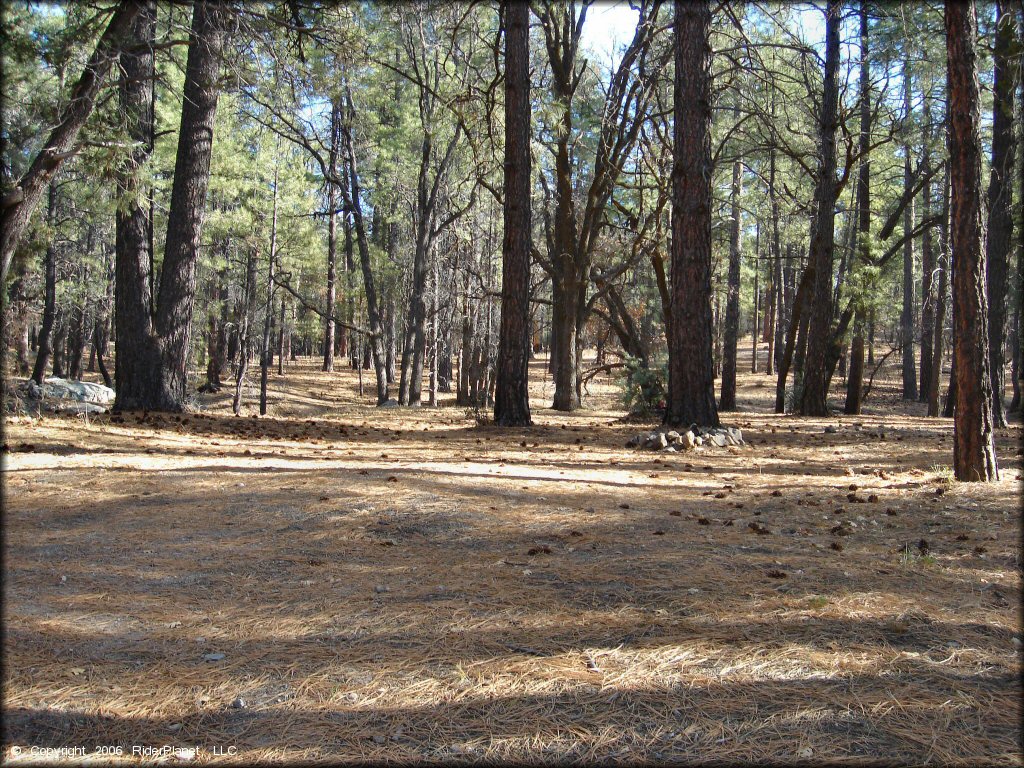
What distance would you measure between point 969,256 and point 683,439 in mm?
3374

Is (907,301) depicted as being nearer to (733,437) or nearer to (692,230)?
(692,230)

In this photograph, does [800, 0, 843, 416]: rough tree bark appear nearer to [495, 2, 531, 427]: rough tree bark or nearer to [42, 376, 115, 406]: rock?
[495, 2, 531, 427]: rough tree bark

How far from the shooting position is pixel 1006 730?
2.03 meters

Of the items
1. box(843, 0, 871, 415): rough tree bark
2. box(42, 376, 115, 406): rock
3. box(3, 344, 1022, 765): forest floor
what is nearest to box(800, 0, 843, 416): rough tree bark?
box(843, 0, 871, 415): rough tree bark

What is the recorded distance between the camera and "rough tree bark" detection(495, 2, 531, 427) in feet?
32.6

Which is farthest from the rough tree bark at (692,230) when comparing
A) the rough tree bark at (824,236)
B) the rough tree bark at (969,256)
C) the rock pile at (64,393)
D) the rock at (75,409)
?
the rock pile at (64,393)

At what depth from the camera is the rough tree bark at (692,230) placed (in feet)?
27.5

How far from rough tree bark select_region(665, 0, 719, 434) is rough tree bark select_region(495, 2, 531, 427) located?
7.76 ft

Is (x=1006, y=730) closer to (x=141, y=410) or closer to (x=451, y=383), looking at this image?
(x=141, y=410)

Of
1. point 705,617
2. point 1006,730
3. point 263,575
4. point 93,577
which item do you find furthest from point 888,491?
point 93,577

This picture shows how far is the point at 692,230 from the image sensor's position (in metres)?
8.43

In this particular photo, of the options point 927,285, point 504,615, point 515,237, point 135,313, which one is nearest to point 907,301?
point 927,285

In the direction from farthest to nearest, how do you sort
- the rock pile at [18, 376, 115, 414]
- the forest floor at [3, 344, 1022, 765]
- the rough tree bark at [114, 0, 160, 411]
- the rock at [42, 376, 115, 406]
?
the rock at [42, 376, 115, 406] < the rock pile at [18, 376, 115, 414] < the rough tree bark at [114, 0, 160, 411] < the forest floor at [3, 344, 1022, 765]

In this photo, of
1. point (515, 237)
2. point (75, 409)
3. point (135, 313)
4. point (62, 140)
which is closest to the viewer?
point (62, 140)
